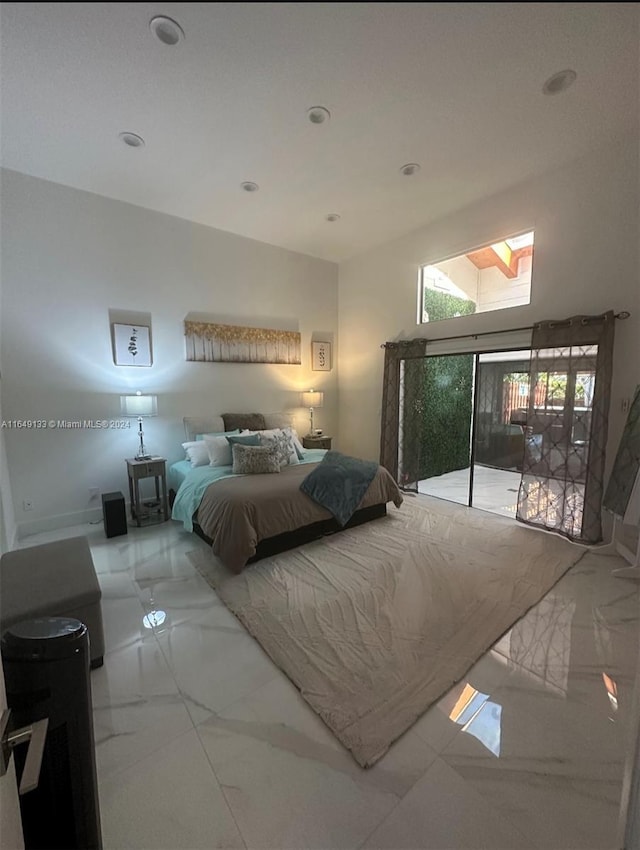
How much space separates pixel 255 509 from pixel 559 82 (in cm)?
366

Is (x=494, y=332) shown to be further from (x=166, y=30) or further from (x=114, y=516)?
(x=114, y=516)

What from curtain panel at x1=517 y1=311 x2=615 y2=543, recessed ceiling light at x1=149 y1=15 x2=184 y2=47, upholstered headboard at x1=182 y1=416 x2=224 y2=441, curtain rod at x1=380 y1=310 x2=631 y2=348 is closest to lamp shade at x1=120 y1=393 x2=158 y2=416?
upholstered headboard at x1=182 y1=416 x2=224 y2=441

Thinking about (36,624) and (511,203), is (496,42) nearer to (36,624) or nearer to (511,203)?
(511,203)

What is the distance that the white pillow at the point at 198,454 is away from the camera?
3760mm

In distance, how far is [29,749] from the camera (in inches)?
21.1

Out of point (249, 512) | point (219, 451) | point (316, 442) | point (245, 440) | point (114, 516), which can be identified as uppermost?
point (245, 440)

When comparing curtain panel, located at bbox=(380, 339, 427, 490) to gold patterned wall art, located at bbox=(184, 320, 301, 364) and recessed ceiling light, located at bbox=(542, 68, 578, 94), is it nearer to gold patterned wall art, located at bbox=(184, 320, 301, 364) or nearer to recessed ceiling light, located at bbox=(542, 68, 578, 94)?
gold patterned wall art, located at bbox=(184, 320, 301, 364)

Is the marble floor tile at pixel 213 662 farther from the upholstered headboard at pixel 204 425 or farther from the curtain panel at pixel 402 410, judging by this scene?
the curtain panel at pixel 402 410

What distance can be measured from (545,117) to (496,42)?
0.88m

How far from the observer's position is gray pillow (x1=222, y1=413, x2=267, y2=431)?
439 cm

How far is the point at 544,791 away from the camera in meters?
1.25

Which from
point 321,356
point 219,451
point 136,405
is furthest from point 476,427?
point 136,405

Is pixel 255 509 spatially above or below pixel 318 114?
below

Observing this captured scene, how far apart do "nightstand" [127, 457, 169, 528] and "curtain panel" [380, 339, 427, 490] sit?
2845 millimetres
